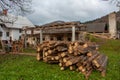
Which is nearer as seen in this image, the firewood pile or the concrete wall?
the firewood pile

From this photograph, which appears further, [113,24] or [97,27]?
[97,27]

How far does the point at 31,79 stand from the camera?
9.17 metres

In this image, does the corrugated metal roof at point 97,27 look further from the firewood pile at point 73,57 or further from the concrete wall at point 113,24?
the firewood pile at point 73,57

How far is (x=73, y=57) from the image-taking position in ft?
36.8

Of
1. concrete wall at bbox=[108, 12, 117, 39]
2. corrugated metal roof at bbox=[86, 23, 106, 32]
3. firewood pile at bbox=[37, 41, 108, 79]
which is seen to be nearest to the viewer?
firewood pile at bbox=[37, 41, 108, 79]

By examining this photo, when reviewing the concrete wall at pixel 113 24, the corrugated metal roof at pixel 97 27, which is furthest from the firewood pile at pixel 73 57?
the corrugated metal roof at pixel 97 27

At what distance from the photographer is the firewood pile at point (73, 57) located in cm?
1055

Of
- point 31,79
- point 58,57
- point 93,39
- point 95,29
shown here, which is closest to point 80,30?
point 93,39

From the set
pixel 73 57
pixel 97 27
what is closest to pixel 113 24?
pixel 97 27

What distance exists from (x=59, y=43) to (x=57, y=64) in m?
1.12

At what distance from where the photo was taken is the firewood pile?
10555mm

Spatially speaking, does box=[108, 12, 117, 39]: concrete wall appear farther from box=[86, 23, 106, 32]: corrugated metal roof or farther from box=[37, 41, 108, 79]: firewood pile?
box=[37, 41, 108, 79]: firewood pile

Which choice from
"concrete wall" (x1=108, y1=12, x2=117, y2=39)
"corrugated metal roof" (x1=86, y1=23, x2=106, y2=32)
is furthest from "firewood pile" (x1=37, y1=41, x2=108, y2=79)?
"corrugated metal roof" (x1=86, y1=23, x2=106, y2=32)

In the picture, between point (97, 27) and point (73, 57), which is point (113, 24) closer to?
point (97, 27)
